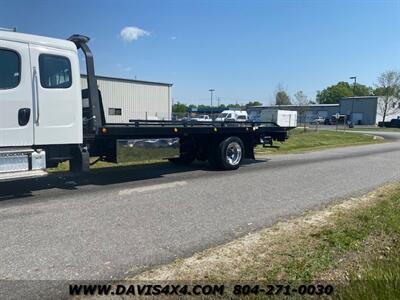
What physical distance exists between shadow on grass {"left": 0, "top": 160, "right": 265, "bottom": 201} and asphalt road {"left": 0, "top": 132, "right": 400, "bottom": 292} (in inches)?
1.1

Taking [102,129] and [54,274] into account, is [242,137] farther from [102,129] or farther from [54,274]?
[54,274]

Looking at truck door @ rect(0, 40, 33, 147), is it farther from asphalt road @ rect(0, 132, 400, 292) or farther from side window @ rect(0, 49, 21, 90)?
asphalt road @ rect(0, 132, 400, 292)

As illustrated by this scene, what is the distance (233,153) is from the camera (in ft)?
37.6

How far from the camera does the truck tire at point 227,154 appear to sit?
1105 centimetres

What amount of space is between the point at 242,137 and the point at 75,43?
5879 mm

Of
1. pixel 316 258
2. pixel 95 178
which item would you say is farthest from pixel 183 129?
pixel 316 258

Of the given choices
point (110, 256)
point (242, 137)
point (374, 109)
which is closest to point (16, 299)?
point (110, 256)

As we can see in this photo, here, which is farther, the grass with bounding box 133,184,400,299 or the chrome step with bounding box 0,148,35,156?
the chrome step with bounding box 0,148,35,156

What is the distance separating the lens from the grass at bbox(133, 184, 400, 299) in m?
3.77

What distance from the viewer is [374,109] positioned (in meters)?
76.4

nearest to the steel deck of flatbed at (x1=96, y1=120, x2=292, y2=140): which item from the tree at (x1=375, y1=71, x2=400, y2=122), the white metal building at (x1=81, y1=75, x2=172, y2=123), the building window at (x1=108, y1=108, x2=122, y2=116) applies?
the white metal building at (x1=81, y1=75, x2=172, y2=123)

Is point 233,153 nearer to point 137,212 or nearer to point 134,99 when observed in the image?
point 137,212

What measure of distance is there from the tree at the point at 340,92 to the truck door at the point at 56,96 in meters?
118

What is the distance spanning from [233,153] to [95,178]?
166 inches
